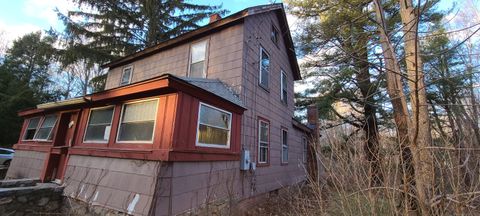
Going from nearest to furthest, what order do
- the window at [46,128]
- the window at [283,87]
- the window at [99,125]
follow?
the window at [99,125]
the window at [46,128]
the window at [283,87]

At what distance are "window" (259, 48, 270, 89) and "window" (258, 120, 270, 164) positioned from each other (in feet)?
4.93

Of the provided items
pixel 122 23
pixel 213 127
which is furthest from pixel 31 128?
pixel 122 23

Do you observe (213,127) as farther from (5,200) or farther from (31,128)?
(31,128)

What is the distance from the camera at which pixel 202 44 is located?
923cm

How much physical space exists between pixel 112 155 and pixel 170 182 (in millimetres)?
1987

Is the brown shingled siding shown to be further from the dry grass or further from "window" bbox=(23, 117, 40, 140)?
"window" bbox=(23, 117, 40, 140)

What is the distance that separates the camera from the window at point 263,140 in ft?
29.0

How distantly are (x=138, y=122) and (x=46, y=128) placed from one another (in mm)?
5853

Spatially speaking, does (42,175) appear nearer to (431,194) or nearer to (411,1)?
(431,194)

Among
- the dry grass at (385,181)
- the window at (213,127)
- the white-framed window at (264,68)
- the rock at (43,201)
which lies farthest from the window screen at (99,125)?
the dry grass at (385,181)

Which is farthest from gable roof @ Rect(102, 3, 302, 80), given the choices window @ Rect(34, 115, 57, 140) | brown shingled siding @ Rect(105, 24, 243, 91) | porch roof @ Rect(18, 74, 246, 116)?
window @ Rect(34, 115, 57, 140)

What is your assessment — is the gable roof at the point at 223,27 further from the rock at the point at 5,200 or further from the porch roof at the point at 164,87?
the rock at the point at 5,200

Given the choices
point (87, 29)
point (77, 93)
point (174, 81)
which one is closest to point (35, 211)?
point (174, 81)

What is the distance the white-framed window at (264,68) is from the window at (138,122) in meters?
4.34
